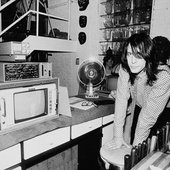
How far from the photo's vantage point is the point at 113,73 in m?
3.40

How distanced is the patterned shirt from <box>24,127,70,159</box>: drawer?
46 cm

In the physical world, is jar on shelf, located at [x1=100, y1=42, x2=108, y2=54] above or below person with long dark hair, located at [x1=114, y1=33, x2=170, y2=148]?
above

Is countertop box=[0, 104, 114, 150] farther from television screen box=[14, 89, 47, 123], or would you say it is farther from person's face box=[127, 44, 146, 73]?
person's face box=[127, 44, 146, 73]

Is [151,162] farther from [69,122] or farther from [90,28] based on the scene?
[90,28]

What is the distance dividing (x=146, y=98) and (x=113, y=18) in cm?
273

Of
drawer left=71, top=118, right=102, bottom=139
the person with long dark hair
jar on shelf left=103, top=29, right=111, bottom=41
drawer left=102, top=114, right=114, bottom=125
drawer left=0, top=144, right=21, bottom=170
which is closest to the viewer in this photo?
drawer left=0, top=144, right=21, bottom=170

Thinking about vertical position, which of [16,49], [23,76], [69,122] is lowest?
[69,122]

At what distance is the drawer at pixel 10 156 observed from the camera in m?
1.24

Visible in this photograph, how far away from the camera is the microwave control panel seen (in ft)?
4.34

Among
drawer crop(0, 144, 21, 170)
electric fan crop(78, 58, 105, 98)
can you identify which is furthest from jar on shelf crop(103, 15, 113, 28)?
drawer crop(0, 144, 21, 170)

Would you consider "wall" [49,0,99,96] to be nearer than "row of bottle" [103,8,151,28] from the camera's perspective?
No

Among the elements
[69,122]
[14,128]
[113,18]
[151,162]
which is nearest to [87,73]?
[69,122]

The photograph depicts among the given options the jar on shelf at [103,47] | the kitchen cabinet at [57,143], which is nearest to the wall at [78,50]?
the jar on shelf at [103,47]

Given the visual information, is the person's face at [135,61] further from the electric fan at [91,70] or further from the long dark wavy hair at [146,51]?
the electric fan at [91,70]
